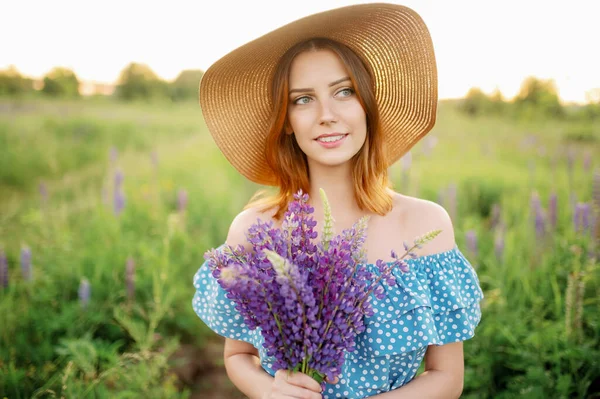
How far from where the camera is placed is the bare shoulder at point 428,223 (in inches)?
63.7

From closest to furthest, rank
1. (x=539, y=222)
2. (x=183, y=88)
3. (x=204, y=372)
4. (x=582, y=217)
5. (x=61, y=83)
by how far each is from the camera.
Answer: (x=582, y=217) < (x=539, y=222) < (x=204, y=372) < (x=61, y=83) < (x=183, y=88)

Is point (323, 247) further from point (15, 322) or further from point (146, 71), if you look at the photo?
point (146, 71)

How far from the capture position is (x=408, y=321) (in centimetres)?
151

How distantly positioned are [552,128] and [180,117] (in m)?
7.60

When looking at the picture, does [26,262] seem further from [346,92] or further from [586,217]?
[586,217]

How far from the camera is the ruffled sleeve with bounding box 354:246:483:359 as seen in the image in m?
1.49

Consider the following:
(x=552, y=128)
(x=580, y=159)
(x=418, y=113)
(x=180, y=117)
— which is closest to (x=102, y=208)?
(x=418, y=113)

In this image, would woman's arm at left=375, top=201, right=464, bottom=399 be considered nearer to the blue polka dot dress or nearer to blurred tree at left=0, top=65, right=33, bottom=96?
the blue polka dot dress

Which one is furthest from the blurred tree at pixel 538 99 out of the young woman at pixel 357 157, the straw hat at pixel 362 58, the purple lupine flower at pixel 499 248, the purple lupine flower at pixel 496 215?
the young woman at pixel 357 157

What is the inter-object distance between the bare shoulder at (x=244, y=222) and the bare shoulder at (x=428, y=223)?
51 cm

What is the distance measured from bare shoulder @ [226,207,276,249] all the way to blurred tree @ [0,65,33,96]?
18.7 feet

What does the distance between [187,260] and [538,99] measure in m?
4.23

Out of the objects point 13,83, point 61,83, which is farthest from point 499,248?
point 61,83

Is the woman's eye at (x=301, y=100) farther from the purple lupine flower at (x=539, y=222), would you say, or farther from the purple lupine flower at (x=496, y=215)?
the purple lupine flower at (x=496, y=215)
